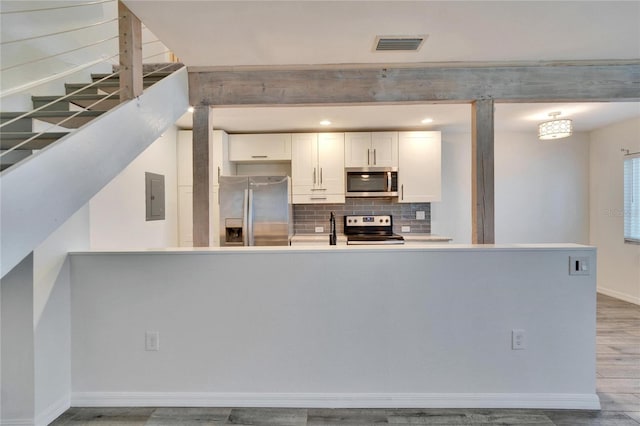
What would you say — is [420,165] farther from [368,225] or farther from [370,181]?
[368,225]

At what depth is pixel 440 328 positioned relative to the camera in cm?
224

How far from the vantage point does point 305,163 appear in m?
4.61

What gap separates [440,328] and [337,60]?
6.63ft

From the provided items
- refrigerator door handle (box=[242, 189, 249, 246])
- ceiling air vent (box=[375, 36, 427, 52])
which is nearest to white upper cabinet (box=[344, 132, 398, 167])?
refrigerator door handle (box=[242, 189, 249, 246])

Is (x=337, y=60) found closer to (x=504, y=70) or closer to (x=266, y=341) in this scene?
(x=504, y=70)

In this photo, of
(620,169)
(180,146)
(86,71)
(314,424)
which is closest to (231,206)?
(180,146)

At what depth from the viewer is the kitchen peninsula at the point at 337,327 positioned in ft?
7.32

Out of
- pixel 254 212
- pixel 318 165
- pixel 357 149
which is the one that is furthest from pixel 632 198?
pixel 254 212

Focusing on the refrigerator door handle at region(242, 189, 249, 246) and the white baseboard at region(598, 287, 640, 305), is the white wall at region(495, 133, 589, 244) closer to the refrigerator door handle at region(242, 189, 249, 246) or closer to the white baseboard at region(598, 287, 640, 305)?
the white baseboard at region(598, 287, 640, 305)

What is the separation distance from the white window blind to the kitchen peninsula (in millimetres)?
3154

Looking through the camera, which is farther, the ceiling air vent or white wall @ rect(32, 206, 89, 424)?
the ceiling air vent

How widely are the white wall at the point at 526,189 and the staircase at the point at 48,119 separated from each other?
13.3ft

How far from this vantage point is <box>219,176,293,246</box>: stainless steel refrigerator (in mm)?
3713

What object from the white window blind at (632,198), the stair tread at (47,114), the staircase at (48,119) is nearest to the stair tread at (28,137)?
the staircase at (48,119)
